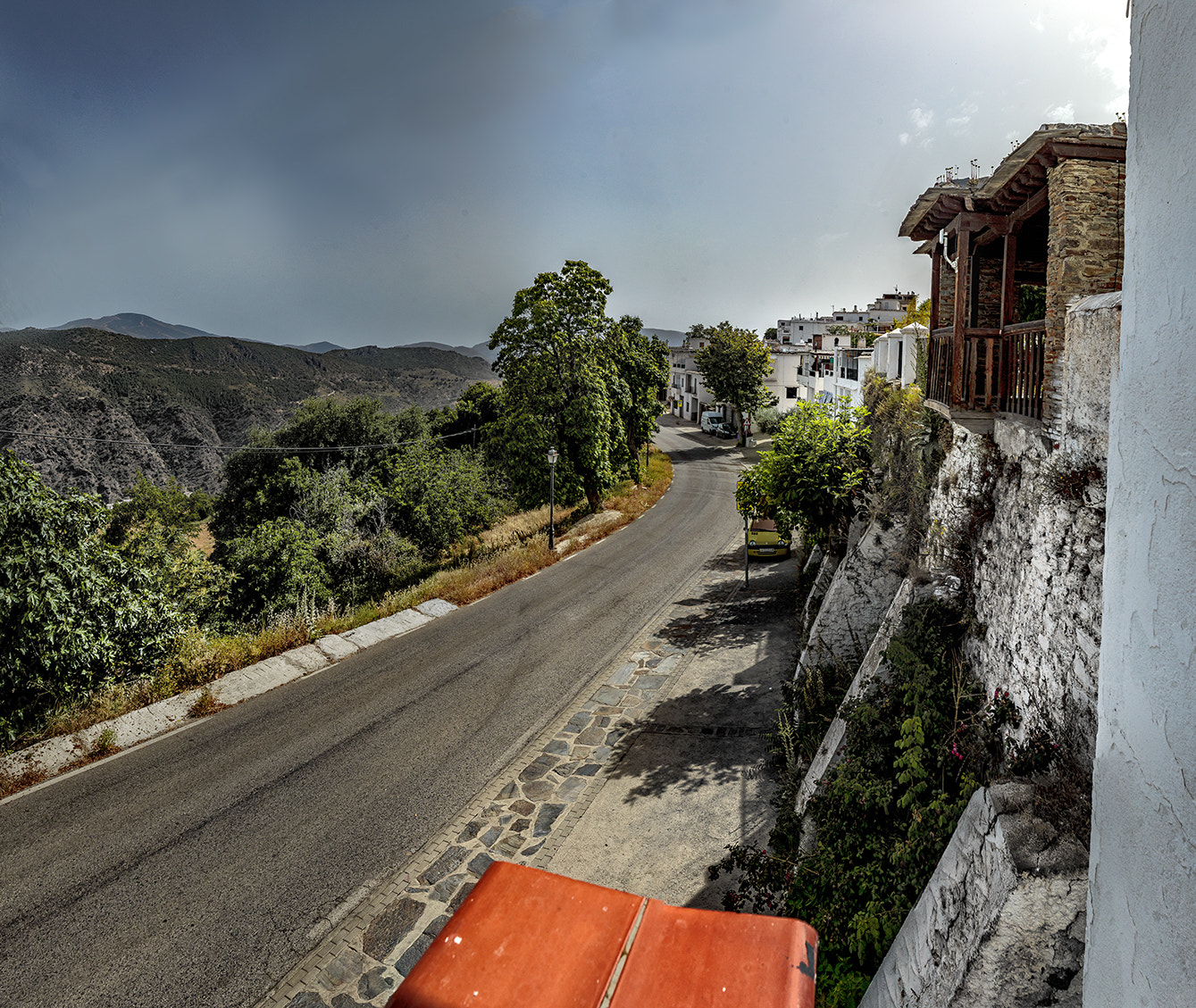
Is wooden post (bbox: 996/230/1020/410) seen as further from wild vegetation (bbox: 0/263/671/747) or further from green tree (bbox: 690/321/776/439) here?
green tree (bbox: 690/321/776/439)

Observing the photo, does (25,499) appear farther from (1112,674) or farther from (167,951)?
(1112,674)

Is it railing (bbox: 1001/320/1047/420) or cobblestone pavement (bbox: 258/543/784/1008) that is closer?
cobblestone pavement (bbox: 258/543/784/1008)

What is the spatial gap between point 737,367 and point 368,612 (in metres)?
33.8

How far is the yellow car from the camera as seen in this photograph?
18125mm

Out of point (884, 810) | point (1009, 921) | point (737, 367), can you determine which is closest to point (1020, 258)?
point (884, 810)

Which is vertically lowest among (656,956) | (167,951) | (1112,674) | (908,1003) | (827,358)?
(167,951)

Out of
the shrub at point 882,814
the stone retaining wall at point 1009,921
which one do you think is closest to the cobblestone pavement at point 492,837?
the shrub at point 882,814

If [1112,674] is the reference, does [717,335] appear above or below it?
above

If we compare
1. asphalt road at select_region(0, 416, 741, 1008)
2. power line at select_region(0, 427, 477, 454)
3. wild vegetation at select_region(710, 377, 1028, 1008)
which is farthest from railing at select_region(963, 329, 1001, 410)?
A: power line at select_region(0, 427, 477, 454)

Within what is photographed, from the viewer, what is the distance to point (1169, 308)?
1.58 metres

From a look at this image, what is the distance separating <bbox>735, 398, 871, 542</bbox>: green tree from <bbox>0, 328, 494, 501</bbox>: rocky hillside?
34614mm

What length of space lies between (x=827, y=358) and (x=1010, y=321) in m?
38.5

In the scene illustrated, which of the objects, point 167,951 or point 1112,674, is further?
point 167,951

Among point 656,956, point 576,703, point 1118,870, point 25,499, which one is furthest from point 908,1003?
point 25,499
